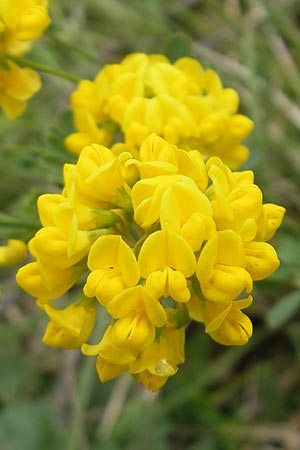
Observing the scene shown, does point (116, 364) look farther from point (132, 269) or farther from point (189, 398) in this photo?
point (189, 398)

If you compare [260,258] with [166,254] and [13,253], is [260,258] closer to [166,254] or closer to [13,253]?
[166,254]

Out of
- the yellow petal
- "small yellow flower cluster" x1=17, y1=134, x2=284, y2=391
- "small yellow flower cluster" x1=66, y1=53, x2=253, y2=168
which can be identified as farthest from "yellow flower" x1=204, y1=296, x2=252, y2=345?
"small yellow flower cluster" x1=66, y1=53, x2=253, y2=168

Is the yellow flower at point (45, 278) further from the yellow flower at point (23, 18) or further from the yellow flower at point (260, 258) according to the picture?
the yellow flower at point (23, 18)

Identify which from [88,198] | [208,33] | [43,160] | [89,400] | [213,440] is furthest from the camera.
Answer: [208,33]

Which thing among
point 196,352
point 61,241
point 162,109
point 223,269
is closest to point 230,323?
point 223,269

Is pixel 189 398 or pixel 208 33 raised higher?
pixel 208 33

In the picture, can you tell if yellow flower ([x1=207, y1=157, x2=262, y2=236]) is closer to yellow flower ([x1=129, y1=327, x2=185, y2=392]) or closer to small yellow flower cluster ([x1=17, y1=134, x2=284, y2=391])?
small yellow flower cluster ([x1=17, y1=134, x2=284, y2=391])

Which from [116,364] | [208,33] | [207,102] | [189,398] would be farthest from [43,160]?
[208,33]
